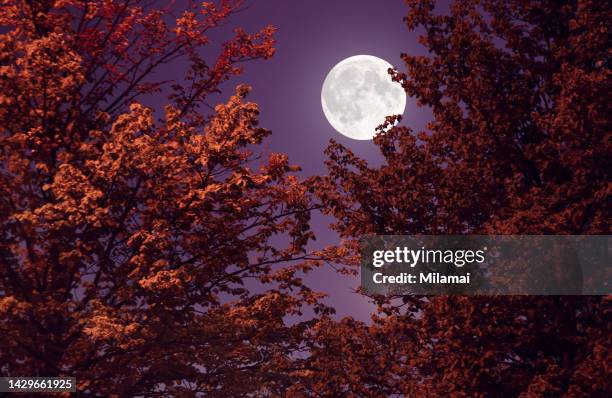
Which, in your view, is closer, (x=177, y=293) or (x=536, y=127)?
(x=177, y=293)

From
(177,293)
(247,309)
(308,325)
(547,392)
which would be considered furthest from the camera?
(308,325)

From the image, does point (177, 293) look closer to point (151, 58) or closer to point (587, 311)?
point (151, 58)

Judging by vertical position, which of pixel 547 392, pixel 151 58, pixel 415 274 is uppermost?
pixel 151 58

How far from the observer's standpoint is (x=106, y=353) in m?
9.06

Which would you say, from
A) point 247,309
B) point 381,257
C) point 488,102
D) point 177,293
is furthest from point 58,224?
point 488,102

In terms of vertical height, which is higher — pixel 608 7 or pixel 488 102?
pixel 608 7

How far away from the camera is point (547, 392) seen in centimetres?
746

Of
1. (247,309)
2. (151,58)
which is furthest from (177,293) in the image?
(151,58)

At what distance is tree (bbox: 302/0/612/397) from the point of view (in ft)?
25.2

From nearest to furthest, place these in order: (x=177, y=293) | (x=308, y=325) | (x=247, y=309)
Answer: (x=177, y=293)
(x=247, y=309)
(x=308, y=325)

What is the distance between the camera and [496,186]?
895 cm

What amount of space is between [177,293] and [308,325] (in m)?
3.95

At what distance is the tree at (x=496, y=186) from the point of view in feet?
25.2

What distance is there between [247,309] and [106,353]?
2.40 m
